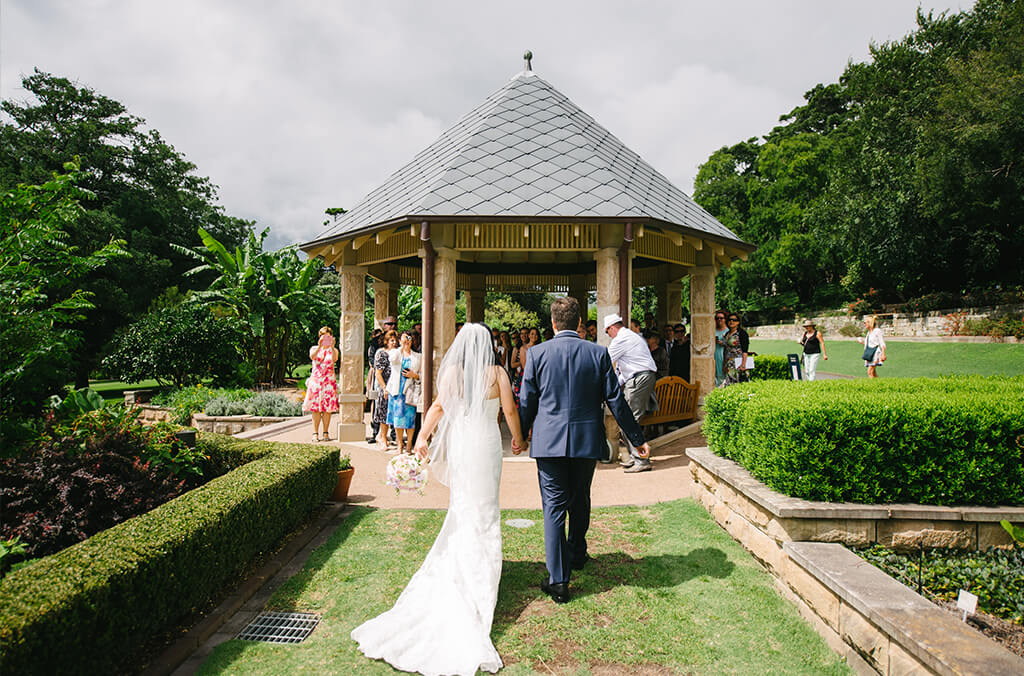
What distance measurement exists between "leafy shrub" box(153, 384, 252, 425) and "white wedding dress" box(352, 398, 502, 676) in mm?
10264

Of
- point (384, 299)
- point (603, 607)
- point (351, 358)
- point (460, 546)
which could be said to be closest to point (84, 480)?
point (460, 546)

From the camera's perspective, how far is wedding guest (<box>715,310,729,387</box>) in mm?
10852

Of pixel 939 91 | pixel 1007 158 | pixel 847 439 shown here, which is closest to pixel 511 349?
pixel 847 439

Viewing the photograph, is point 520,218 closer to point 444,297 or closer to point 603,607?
point 444,297

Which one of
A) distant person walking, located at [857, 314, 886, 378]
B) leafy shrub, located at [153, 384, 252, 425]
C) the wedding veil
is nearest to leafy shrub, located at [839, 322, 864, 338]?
distant person walking, located at [857, 314, 886, 378]

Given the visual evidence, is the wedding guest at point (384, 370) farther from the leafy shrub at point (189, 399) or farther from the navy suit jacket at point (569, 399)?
the leafy shrub at point (189, 399)

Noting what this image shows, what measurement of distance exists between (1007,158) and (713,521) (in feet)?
99.6

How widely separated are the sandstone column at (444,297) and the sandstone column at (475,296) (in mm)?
6390

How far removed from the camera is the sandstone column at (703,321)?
10.5 m

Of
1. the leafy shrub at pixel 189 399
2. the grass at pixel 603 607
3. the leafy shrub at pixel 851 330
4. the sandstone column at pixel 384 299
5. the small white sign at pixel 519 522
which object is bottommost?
the grass at pixel 603 607

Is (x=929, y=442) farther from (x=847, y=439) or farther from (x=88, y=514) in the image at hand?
(x=88, y=514)

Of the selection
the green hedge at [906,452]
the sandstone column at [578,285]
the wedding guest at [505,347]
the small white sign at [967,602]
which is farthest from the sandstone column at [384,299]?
the small white sign at [967,602]

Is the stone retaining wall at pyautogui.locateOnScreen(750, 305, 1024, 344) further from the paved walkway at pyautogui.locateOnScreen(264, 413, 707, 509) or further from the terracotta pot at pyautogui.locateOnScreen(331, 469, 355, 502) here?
the terracotta pot at pyautogui.locateOnScreen(331, 469, 355, 502)

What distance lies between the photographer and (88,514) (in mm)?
4383
